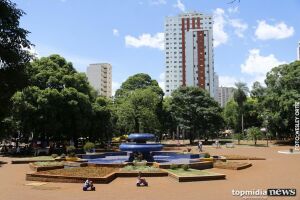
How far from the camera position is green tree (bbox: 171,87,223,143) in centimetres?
6400

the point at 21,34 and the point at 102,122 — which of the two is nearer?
the point at 21,34

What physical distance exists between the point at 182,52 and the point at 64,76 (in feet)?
309

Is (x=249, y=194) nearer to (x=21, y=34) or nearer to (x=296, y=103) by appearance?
(x=21, y=34)

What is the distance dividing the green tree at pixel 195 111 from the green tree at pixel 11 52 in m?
52.4

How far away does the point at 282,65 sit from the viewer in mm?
59812

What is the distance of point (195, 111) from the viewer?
64.4m

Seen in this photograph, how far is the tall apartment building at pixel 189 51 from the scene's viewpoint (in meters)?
130

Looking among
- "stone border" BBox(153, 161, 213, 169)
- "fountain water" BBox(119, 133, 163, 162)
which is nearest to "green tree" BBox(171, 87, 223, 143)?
"fountain water" BBox(119, 133, 163, 162)

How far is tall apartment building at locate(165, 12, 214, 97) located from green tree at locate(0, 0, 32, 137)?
117 m

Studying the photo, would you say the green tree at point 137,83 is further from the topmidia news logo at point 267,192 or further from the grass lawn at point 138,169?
the topmidia news logo at point 267,192

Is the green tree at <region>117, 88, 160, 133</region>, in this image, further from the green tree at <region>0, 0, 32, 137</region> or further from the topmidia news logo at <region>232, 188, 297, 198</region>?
the green tree at <region>0, 0, 32, 137</region>

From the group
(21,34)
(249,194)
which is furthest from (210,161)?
(21,34)

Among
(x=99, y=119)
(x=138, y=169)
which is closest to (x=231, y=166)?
(x=138, y=169)

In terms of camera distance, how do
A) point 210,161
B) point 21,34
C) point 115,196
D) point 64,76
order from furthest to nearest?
1. point 64,76
2. point 210,161
3. point 115,196
4. point 21,34
